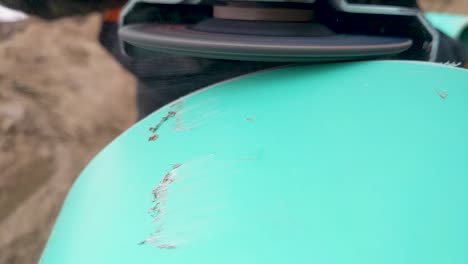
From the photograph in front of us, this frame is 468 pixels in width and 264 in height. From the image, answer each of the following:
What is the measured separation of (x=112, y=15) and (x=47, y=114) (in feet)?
0.82

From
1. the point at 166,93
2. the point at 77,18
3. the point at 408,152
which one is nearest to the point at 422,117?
the point at 408,152

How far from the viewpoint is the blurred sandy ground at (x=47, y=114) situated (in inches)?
34.9

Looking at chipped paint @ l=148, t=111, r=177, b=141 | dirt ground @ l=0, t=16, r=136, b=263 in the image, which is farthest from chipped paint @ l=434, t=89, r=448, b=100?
dirt ground @ l=0, t=16, r=136, b=263

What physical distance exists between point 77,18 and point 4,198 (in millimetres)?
398

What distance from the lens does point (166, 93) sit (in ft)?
2.37

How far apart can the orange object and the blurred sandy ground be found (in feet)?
0.08

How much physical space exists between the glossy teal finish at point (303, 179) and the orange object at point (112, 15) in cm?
43

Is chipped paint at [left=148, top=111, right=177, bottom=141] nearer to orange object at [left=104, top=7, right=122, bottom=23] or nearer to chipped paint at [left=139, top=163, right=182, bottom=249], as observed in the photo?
chipped paint at [left=139, top=163, right=182, bottom=249]

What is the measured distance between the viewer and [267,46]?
0.45m

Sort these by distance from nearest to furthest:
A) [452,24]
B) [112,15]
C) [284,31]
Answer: [284,31] → [452,24] → [112,15]

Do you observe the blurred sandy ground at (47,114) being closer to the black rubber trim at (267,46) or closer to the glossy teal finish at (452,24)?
the black rubber trim at (267,46)

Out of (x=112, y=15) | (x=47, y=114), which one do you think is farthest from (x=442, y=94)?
(x=47, y=114)

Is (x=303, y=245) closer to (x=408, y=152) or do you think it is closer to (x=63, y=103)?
(x=408, y=152)

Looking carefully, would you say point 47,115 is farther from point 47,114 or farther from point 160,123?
point 160,123
